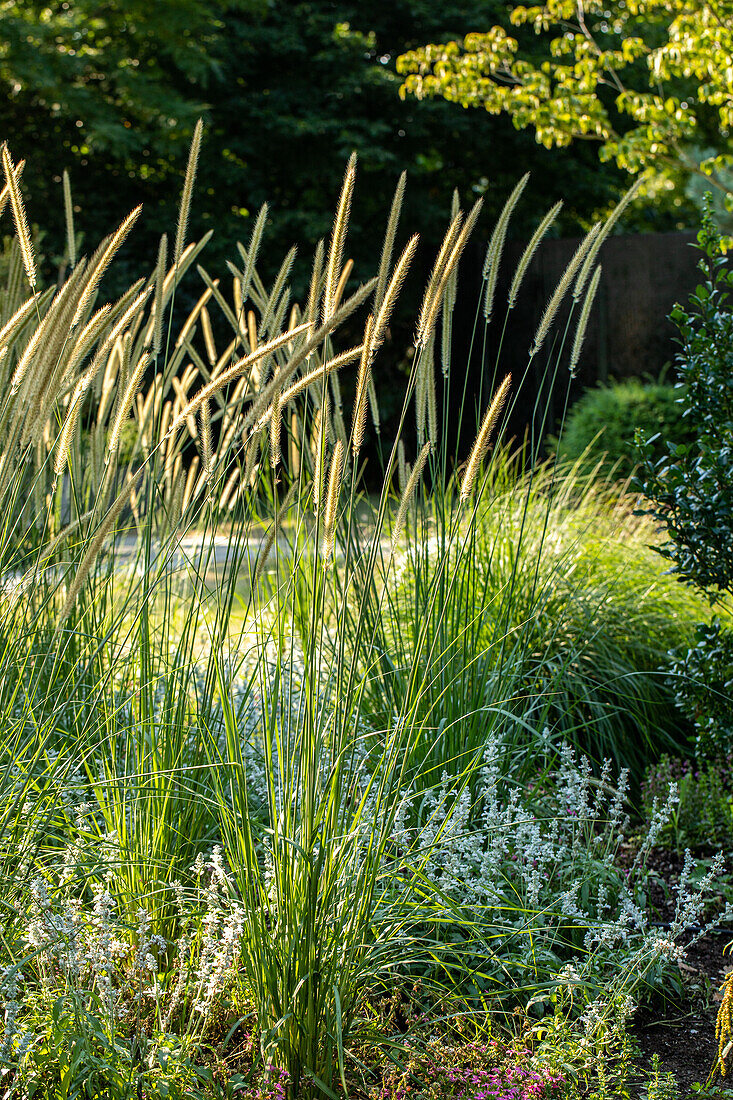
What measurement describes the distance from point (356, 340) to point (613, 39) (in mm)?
9716

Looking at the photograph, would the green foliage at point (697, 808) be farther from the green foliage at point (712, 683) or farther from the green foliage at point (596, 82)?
the green foliage at point (596, 82)

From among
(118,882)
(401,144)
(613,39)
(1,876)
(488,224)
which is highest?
(613,39)

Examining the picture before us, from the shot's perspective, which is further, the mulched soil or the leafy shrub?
the leafy shrub

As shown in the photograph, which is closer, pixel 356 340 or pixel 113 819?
pixel 113 819

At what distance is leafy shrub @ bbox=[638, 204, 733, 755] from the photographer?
10.8 feet

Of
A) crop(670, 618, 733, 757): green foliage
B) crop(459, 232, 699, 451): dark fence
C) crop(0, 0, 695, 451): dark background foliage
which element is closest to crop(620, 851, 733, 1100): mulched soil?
crop(670, 618, 733, 757): green foliage

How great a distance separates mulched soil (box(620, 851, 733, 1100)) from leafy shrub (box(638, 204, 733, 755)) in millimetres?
779

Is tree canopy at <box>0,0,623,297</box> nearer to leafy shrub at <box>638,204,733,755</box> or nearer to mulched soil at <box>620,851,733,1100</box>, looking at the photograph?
leafy shrub at <box>638,204,733,755</box>

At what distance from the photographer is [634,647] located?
12.8 feet

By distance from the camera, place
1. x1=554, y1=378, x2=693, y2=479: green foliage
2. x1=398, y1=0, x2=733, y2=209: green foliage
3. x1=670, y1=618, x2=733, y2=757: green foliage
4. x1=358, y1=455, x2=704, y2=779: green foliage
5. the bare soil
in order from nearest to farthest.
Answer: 1. the bare soil
2. x1=358, y1=455, x2=704, y2=779: green foliage
3. x1=670, y1=618, x2=733, y2=757: green foliage
4. x1=398, y1=0, x2=733, y2=209: green foliage
5. x1=554, y1=378, x2=693, y2=479: green foliage

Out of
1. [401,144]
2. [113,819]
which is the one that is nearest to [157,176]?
[401,144]

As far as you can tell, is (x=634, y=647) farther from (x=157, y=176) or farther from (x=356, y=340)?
(x=157, y=176)

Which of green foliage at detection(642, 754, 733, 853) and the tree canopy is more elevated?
the tree canopy

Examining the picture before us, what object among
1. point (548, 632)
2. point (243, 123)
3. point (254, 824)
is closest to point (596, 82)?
point (548, 632)
